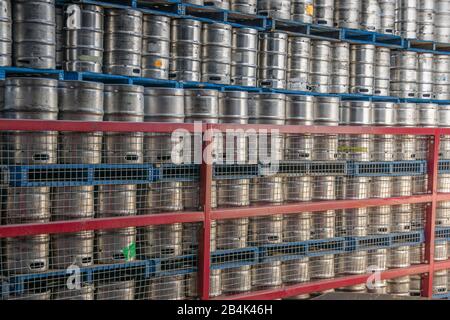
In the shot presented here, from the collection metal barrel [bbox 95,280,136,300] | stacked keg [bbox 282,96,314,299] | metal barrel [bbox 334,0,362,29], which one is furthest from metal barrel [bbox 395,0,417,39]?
metal barrel [bbox 95,280,136,300]

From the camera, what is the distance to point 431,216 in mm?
6625

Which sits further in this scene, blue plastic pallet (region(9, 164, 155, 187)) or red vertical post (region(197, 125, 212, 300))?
red vertical post (region(197, 125, 212, 300))

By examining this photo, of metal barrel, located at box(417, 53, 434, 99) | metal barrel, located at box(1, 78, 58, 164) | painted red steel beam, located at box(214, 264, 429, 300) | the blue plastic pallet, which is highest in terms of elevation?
metal barrel, located at box(417, 53, 434, 99)

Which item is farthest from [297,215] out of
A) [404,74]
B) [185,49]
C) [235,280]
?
[404,74]

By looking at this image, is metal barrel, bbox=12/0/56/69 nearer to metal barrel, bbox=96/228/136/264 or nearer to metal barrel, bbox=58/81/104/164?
metal barrel, bbox=58/81/104/164

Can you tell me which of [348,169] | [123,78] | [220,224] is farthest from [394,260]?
[123,78]

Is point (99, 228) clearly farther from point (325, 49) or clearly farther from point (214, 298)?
point (325, 49)

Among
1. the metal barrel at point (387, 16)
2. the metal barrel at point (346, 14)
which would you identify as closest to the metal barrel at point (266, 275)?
the metal barrel at point (346, 14)

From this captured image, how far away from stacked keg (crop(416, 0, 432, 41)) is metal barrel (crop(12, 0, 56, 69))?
4.92 metres

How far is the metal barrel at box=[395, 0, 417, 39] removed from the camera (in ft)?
28.0

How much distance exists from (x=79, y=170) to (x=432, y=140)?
3.57 metres

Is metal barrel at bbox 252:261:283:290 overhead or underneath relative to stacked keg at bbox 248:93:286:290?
underneath

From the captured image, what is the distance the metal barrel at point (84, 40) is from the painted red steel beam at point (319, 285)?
250 cm

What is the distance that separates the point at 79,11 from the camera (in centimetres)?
611
